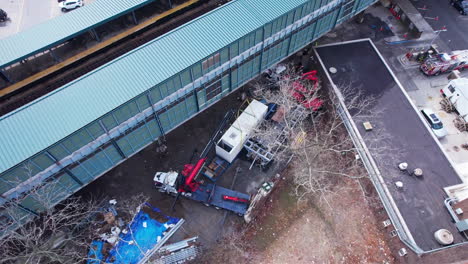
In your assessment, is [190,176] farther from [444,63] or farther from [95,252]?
[444,63]

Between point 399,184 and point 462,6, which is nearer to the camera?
point 399,184

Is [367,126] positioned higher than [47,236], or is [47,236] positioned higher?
[367,126]

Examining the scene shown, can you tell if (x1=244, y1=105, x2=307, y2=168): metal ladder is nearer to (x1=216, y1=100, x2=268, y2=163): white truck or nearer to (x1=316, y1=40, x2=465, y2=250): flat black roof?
(x1=216, y1=100, x2=268, y2=163): white truck

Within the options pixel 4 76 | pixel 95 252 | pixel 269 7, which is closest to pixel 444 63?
pixel 269 7

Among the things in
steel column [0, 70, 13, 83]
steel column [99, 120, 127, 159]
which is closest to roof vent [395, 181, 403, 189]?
steel column [99, 120, 127, 159]

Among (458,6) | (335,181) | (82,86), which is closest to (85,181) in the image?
(82,86)

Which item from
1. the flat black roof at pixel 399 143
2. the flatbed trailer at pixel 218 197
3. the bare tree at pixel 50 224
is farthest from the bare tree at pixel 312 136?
the bare tree at pixel 50 224
